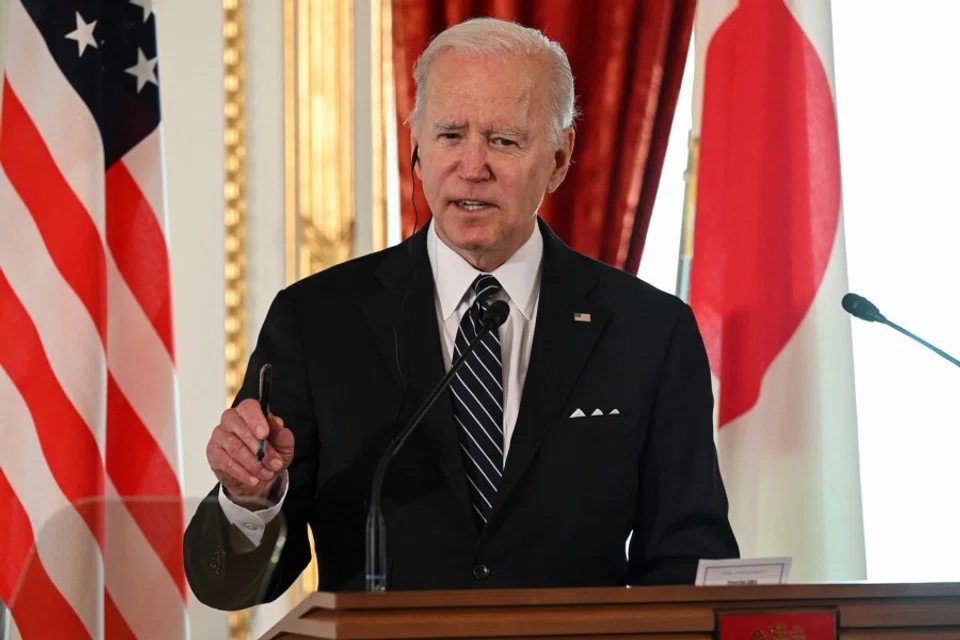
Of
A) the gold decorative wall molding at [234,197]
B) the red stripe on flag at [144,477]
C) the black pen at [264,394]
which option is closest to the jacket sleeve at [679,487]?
the black pen at [264,394]

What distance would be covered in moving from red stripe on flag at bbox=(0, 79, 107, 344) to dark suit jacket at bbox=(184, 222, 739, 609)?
86 cm

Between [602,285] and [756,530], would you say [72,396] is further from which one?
[756,530]

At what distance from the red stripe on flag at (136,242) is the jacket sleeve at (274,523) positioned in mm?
899

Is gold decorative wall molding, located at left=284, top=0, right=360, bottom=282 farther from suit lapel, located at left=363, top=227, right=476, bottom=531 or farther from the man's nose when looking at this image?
the man's nose

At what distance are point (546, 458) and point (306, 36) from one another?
1918 mm

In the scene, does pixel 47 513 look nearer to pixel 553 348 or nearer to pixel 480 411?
pixel 480 411

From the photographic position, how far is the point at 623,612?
4.91 feet

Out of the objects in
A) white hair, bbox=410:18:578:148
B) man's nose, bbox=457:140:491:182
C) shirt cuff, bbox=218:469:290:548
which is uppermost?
white hair, bbox=410:18:578:148

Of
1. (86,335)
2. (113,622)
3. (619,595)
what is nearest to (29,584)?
(113,622)

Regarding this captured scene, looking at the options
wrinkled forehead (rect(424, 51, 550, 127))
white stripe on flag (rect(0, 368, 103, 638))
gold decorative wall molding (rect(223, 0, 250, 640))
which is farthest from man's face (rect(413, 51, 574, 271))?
gold decorative wall molding (rect(223, 0, 250, 640))

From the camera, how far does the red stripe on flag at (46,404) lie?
2.99 meters

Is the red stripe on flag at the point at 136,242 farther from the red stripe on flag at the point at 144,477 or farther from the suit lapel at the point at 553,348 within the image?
the suit lapel at the point at 553,348

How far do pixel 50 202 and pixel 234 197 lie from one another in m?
0.69

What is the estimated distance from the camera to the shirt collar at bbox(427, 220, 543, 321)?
2416 millimetres
